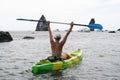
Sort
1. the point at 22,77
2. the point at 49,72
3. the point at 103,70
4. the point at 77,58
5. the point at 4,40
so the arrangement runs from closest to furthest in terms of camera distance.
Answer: the point at 22,77 → the point at 49,72 → the point at 103,70 → the point at 77,58 → the point at 4,40

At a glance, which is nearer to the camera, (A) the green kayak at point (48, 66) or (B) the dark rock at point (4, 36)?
(A) the green kayak at point (48, 66)

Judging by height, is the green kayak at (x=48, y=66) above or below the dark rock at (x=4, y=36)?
below

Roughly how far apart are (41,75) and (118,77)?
13.2 feet

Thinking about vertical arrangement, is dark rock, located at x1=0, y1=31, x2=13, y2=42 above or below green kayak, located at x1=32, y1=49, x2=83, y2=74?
above

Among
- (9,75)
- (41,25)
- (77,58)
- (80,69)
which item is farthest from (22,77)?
(41,25)

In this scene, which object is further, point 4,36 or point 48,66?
point 4,36

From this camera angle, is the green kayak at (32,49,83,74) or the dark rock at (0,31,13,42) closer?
the green kayak at (32,49,83,74)

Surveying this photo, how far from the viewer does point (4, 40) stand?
4431 centimetres

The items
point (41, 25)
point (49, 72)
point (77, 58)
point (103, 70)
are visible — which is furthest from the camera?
point (41, 25)

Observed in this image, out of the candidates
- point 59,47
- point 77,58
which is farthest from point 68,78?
point 77,58

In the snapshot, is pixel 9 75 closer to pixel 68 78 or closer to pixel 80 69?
pixel 68 78

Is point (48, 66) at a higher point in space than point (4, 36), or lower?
lower

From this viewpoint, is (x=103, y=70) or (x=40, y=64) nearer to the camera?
(x=40, y=64)

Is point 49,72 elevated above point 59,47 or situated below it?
below
